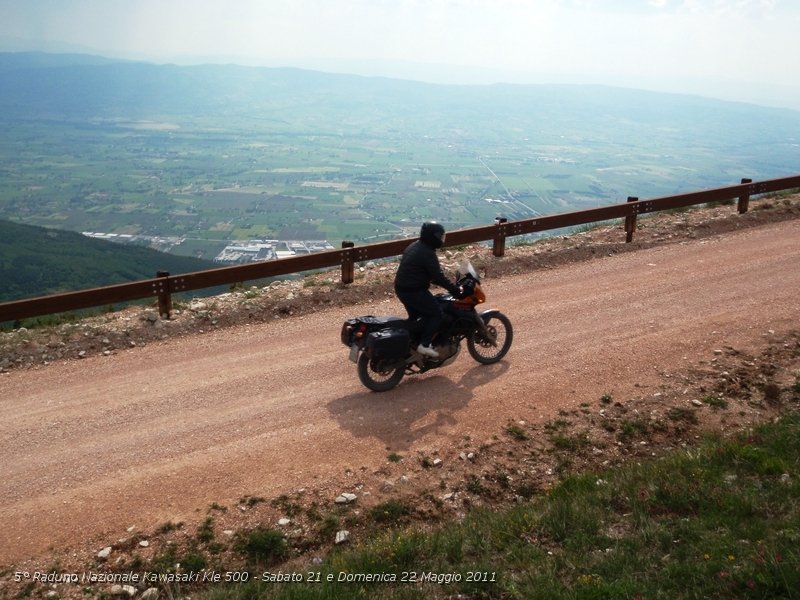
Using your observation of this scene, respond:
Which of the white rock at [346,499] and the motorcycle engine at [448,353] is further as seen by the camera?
the motorcycle engine at [448,353]

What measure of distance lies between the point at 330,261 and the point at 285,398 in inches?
185

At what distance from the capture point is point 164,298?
37.1 feet

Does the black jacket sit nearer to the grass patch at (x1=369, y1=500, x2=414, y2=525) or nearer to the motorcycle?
the motorcycle

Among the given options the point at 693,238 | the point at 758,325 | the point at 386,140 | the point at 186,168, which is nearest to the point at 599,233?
the point at 693,238

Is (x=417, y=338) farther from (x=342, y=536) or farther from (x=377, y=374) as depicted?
(x=342, y=536)

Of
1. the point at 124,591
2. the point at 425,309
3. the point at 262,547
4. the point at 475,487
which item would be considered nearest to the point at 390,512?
the point at 475,487

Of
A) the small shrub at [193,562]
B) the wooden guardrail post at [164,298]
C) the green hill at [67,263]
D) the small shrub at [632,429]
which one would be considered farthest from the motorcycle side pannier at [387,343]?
the green hill at [67,263]

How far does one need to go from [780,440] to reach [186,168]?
134412mm

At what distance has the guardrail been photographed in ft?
34.8

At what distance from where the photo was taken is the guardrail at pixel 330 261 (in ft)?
34.8

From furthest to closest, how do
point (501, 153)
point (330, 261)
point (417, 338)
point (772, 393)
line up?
1. point (501, 153)
2. point (330, 261)
3. point (417, 338)
4. point (772, 393)

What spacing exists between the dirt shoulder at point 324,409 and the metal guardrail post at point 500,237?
165 centimetres

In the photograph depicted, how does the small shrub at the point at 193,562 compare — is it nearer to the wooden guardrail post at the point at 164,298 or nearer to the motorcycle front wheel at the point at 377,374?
the motorcycle front wheel at the point at 377,374

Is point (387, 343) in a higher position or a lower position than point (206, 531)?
higher
